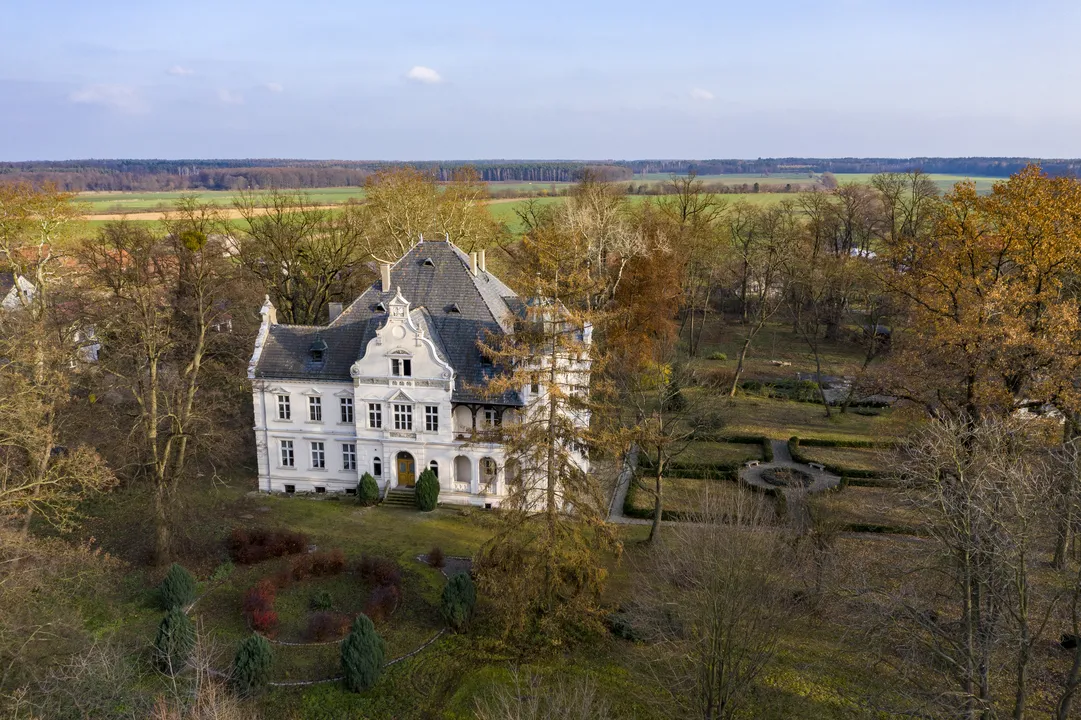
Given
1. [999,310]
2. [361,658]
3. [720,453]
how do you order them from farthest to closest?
1. [720,453]
2. [999,310]
3. [361,658]

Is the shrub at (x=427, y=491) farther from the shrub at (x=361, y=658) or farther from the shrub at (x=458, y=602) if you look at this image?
the shrub at (x=361, y=658)

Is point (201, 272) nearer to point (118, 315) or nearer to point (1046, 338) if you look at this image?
point (118, 315)

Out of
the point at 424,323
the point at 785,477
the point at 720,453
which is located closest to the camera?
the point at 424,323

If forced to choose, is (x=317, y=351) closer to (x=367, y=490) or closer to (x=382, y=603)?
(x=367, y=490)

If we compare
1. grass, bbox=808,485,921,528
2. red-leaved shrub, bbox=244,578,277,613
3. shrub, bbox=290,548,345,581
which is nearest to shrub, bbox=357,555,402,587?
shrub, bbox=290,548,345,581

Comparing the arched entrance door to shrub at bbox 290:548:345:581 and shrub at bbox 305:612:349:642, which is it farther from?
shrub at bbox 305:612:349:642

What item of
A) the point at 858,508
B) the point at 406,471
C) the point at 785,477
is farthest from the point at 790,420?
the point at 406,471

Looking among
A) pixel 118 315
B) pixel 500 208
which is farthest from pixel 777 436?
pixel 500 208
